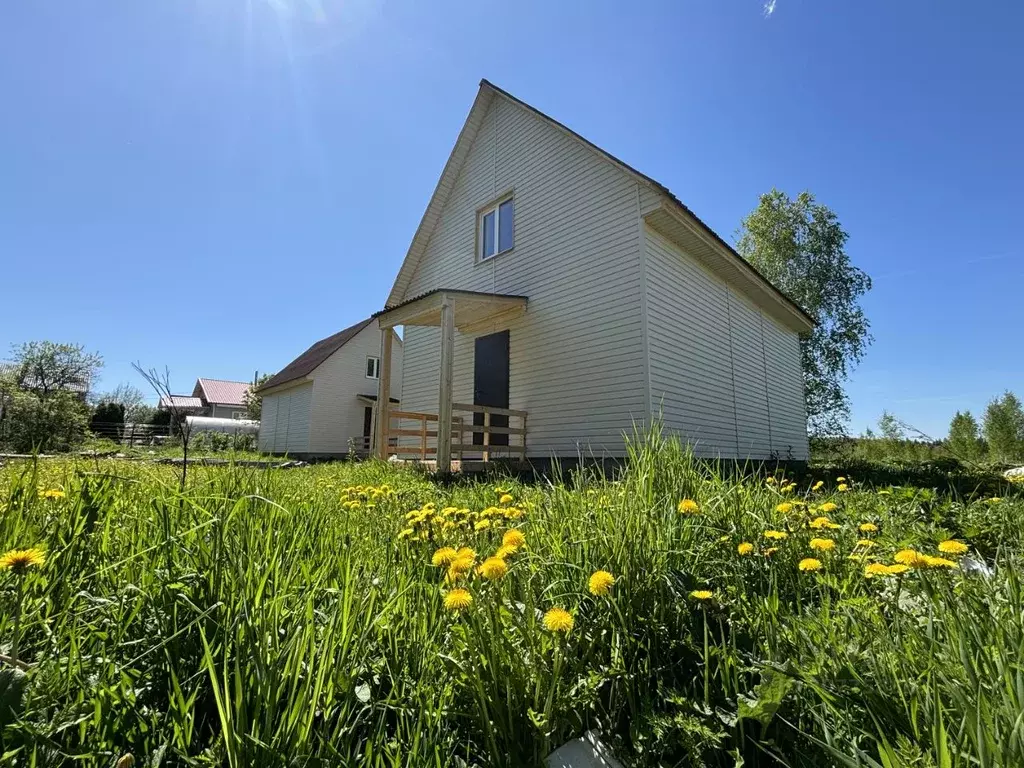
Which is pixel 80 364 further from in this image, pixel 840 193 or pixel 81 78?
pixel 840 193

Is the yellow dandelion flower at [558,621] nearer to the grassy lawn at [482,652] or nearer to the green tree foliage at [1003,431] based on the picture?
the grassy lawn at [482,652]

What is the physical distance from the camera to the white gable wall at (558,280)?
8.07m

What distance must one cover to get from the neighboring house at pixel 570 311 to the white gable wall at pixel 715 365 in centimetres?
5

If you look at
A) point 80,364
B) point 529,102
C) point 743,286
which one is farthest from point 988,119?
point 80,364

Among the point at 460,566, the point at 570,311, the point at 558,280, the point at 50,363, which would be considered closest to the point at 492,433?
the point at 570,311

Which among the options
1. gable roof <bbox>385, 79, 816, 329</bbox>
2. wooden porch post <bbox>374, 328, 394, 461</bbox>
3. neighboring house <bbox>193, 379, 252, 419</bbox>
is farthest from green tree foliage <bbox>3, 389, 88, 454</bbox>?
neighboring house <bbox>193, 379, 252, 419</bbox>

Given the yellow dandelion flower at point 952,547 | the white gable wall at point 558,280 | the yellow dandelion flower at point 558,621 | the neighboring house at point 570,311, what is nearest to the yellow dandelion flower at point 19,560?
the yellow dandelion flower at point 558,621

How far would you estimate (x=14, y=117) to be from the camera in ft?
37.0

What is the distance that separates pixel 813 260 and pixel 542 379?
775 inches

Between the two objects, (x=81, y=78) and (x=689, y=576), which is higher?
(x=81, y=78)

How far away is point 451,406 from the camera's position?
765 centimetres

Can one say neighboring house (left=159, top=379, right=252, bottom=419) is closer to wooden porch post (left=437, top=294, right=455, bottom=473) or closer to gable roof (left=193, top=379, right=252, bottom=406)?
gable roof (left=193, top=379, right=252, bottom=406)

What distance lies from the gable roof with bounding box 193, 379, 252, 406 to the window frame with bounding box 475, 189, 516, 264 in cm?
4060

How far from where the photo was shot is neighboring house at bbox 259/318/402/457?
20500 millimetres
